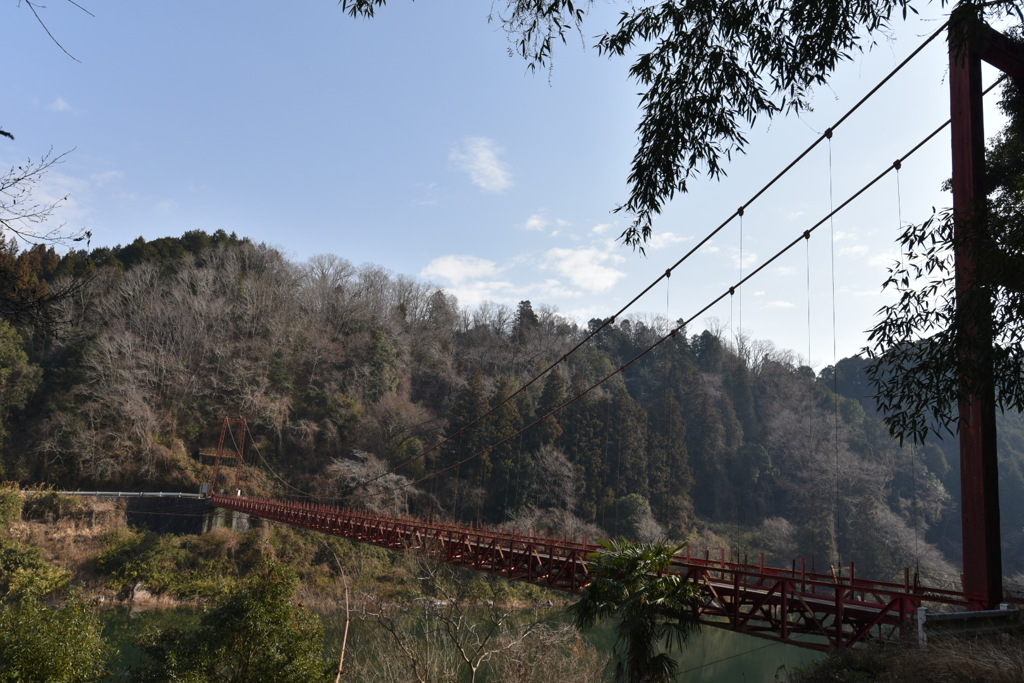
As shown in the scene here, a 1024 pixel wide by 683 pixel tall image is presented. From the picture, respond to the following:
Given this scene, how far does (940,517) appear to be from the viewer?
28.2 m

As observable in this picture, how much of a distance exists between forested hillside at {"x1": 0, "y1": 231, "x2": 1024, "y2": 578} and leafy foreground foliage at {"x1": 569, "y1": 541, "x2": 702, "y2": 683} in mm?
14907

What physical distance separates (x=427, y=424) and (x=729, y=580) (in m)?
22.8

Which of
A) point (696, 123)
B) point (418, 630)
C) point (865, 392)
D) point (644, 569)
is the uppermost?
point (865, 392)

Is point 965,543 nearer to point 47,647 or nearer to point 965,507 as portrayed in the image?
point 965,507

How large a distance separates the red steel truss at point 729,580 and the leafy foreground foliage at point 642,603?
20 centimetres

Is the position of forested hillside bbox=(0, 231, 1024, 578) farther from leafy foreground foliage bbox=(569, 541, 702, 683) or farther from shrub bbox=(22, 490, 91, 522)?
leafy foreground foliage bbox=(569, 541, 702, 683)

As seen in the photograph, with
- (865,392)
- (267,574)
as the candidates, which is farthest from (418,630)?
(865,392)

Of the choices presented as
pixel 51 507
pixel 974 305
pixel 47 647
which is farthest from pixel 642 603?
pixel 51 507

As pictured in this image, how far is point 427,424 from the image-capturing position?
29125mm

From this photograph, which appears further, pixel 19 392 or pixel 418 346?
pixel 418 346

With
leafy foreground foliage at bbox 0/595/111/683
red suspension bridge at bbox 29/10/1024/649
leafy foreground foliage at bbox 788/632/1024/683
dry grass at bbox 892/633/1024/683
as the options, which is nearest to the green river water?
leafy foreground foliage at bbox 0/595/111/683

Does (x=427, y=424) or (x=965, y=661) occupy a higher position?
(x=427, y=424)

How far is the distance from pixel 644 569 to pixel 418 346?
1137 inches

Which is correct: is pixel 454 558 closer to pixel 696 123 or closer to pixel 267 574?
pixel 267 574
